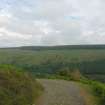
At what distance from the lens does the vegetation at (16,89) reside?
16.9m

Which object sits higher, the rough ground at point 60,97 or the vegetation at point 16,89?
the vegetation at point 16,89

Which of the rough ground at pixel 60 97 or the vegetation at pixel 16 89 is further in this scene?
the rough ground at pixel 60 97

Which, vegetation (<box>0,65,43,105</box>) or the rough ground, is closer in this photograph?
vegetation (<box>0,65,43,105</box>)

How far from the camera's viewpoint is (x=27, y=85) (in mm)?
20312

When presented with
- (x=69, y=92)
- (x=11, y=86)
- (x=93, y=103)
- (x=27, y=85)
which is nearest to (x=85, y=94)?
(x=69, y=92)

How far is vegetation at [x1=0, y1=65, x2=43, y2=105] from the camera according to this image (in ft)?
55.5

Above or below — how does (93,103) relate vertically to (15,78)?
below

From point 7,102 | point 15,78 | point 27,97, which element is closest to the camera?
point 7,102

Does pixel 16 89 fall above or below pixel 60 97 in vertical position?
above

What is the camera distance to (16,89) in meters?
18.4

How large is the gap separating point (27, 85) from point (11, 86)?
198 centimetres

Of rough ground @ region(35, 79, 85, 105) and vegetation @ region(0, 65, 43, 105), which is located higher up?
vegetation @ region(0, 65, 43, 105)

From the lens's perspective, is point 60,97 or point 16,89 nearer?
point 16,89

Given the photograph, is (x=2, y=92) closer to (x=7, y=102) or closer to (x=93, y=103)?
A: (x=7, y=102)
